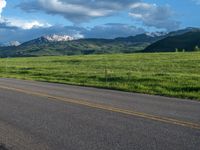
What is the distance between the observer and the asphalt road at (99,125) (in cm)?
840

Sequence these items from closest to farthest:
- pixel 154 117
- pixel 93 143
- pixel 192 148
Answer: pixel 192 148 → pixel 93 143 → pixel 154 117

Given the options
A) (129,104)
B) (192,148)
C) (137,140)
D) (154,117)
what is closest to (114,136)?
(137,140)

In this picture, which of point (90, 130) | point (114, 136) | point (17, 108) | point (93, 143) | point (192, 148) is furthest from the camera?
point (17, 108)

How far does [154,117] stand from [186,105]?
3.55m

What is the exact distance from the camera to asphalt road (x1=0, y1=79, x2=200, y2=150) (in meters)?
8.40

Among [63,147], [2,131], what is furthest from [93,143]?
[2,131]

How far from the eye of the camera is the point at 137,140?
28.2 feet

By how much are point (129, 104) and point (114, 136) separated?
5762 millimetres

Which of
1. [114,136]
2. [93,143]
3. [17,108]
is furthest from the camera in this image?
[17,108]

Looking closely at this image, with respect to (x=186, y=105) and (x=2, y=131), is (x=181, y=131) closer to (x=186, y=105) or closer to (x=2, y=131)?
(x=2, y=131)

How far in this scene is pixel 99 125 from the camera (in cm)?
1041

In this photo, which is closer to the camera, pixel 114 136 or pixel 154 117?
pixel 114 136

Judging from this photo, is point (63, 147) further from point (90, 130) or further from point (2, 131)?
point (2, 131)

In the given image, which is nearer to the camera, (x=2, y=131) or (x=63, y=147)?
(x=63, y=147)
